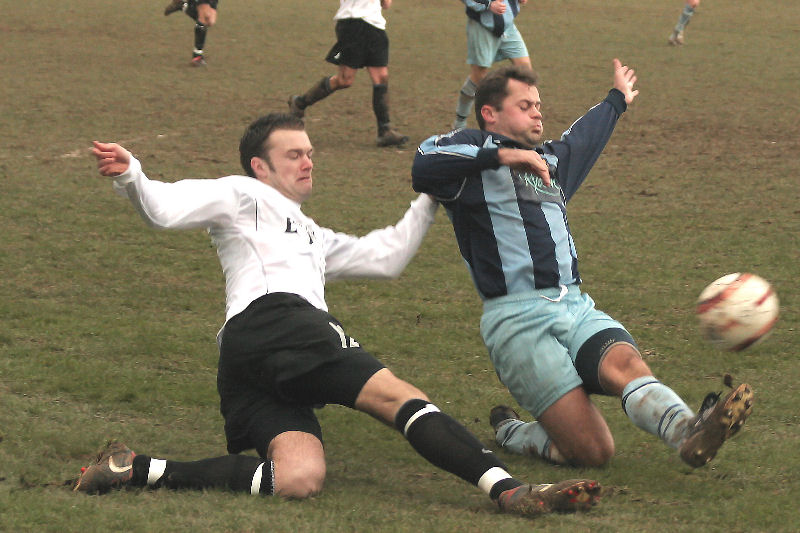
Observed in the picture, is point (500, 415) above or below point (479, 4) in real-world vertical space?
below

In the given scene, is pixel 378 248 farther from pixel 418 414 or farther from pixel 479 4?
pixel 479 4

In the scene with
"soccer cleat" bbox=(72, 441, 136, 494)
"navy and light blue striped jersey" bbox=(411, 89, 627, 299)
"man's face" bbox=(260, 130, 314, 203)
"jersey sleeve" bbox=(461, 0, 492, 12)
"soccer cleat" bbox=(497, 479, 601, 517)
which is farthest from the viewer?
"jersey sleeve" bbox=(461, 0, 492, 12)

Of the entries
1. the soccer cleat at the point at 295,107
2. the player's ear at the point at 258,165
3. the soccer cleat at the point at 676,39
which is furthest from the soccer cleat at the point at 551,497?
the soccer cleat at the point at 676,39

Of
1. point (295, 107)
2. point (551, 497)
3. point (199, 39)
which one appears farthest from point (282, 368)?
point (199, 39)

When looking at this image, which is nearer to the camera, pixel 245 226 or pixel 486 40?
pixel 245 226

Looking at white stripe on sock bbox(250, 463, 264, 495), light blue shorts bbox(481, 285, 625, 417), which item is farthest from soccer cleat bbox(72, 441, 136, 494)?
light blue shorts bbox(481, 285, 625, 417)

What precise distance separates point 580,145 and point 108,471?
8.49ft

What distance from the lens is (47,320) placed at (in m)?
6.40

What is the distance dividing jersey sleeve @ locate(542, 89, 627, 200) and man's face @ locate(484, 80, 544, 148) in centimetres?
12

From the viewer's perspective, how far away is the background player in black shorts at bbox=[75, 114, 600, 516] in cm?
416

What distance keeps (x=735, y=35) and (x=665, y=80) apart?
16.9 feet

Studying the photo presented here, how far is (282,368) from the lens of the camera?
14.3 ft

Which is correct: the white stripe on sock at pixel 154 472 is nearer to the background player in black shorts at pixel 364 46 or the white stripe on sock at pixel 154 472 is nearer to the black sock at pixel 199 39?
the background player in black shorts at pixel 364 46

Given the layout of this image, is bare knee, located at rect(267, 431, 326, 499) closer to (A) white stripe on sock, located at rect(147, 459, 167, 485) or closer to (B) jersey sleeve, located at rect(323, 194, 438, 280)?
(A) white stripe on sock, located at rect(147, 459, 167, 485)
